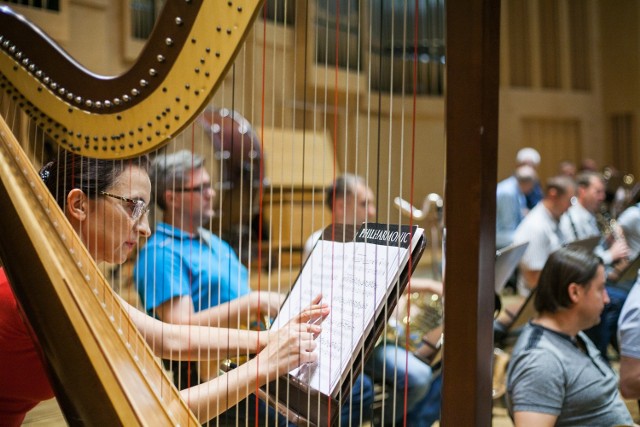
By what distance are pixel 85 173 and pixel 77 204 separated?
0.27 ft

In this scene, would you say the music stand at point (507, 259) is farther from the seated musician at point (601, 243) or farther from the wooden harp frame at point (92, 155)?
the wooden harp frame at point (92, 155)

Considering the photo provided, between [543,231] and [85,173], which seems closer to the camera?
[85,173]

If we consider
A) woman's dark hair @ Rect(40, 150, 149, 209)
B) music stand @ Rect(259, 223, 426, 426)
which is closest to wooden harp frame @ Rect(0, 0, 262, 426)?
woman's dark hair @ Rect(40, 150, 149, 209)

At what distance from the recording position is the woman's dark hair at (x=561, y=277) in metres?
2.20

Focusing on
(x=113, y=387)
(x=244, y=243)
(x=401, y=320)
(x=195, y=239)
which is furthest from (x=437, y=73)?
(x=113, y=387)

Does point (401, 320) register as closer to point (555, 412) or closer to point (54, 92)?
point (555, 412)

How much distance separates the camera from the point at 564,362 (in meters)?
2.01

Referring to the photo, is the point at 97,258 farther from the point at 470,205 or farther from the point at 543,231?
the point at 543,231

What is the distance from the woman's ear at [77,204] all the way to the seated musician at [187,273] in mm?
339

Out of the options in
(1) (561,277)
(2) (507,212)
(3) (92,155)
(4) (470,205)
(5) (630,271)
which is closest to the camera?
(4) (470,205)

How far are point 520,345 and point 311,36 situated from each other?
5.05 m

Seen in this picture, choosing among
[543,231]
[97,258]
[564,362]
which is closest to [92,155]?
[97,258]

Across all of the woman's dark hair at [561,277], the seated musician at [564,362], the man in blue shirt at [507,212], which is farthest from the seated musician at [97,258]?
the man in blue shirt at [507,212]

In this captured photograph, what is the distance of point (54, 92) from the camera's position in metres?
1.62
